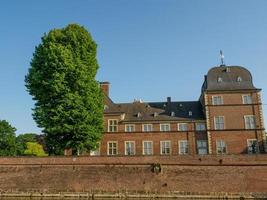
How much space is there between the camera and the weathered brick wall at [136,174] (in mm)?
26188

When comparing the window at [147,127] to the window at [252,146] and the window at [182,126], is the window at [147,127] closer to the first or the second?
the window at [182,126]

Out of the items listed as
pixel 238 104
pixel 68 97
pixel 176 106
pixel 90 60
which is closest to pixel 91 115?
pixel 68 97

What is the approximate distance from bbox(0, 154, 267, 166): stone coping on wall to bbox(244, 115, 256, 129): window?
7920mm

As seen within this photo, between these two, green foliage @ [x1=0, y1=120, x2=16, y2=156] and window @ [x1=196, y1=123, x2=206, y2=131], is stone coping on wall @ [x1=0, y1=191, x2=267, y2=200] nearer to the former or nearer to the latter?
window @ [x1=196, y1=123, x2=206, y2=131]

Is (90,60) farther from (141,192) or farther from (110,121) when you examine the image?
(141,192)

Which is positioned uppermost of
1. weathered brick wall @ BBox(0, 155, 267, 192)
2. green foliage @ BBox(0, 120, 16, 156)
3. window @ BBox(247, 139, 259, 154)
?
green foliage @ BBox(0, 120, 16, 156)

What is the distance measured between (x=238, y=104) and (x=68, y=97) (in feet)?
60.2

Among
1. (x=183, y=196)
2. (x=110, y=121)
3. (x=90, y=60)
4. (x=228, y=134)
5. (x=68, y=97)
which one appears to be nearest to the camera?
(x=183, y=196)

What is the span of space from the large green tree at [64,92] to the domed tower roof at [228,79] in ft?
44.7

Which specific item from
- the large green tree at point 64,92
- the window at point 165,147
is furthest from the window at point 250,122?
the large green tree at point 64,92

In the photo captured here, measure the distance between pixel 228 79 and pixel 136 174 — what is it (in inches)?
654

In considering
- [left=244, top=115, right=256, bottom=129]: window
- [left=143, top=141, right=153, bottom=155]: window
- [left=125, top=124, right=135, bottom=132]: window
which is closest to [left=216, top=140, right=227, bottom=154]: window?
[left=244, top=115, right=256, bottom=129]: window

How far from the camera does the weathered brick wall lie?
26188 millimetres

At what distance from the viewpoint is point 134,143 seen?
36438 millimetres
